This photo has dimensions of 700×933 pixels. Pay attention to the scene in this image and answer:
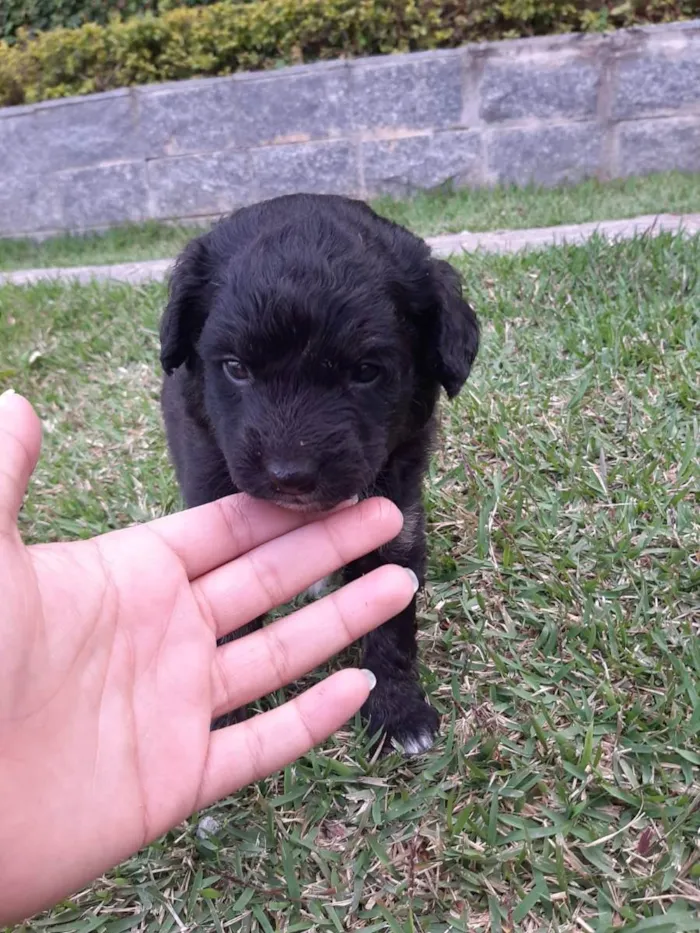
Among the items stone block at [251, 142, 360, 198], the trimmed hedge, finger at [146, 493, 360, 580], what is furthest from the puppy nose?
the trimmed hedge

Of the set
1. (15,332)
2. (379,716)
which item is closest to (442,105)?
(15,332)

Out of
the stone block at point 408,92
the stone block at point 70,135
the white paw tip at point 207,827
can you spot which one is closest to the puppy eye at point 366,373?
the white paw tip at point 207,827

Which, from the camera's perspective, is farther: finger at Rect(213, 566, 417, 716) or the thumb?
finger at Rect(213, 566, 417, 716)

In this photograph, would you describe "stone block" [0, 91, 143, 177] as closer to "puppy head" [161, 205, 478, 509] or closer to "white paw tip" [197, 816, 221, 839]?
"puppy head" [161, 205, 478, 509]

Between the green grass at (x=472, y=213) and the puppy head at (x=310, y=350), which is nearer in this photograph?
the puppy head at (x=310, y=350)

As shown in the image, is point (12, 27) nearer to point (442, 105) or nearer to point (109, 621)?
point (442, 105)

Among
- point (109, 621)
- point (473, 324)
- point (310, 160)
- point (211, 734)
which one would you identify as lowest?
point (310, 160)

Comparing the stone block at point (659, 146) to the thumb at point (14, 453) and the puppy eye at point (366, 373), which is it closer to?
the puppy eye at point (366, 373)

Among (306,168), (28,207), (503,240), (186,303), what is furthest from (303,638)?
(28,207)
